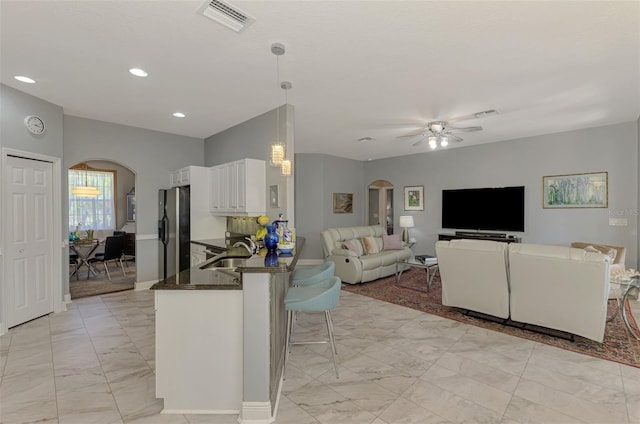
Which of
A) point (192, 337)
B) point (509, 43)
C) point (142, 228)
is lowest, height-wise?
point (192, 337)

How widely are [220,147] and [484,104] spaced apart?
430 centimetres

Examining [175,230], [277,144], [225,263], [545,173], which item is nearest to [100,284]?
[175,230]

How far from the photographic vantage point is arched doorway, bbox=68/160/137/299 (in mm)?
6629

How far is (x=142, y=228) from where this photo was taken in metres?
5.38

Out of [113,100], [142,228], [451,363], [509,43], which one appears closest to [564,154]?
[509,43]

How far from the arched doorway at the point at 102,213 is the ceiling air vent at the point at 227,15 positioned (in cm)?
559

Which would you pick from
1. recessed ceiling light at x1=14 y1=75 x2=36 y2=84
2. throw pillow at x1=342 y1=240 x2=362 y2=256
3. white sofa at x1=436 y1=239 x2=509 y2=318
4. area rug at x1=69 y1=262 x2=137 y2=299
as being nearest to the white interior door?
recessed ceiling light at x1=14 y1=75 x2=36 y2=84

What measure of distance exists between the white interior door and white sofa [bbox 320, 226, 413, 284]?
13.8 feet

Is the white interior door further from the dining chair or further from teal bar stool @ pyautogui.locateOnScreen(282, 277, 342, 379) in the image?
teal bar stool @ pyautogui.locateOnScreen(282, 277, 342, 379)

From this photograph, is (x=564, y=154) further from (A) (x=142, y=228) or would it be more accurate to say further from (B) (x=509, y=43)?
(A) (x=142, y=228)

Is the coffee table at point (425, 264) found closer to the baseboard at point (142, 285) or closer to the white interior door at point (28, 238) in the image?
the baseboard at point (142, 285)

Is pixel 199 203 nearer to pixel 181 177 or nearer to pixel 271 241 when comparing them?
pixel 181 177

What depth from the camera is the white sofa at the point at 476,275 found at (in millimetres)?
3463

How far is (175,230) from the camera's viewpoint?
5.12 meters
